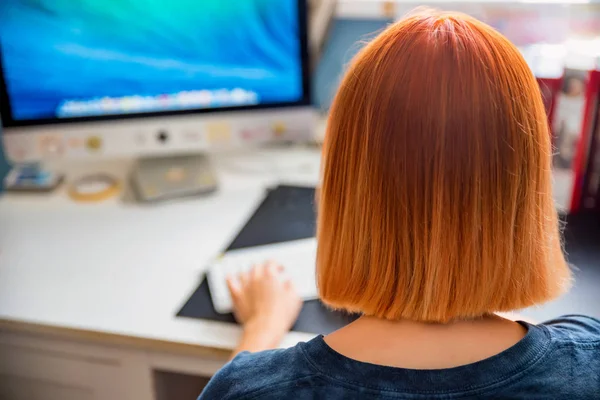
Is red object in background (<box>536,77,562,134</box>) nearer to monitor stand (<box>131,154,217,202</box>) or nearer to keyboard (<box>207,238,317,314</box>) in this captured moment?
keyboard (<box>207,238,317,314</box>)

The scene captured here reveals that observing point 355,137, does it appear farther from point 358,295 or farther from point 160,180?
point 160,180

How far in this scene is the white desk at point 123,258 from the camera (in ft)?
2.71

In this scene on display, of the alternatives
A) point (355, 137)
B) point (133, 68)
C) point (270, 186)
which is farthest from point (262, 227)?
point (355, 137)

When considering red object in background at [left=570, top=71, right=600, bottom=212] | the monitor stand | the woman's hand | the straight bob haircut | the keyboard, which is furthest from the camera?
the monitor stand

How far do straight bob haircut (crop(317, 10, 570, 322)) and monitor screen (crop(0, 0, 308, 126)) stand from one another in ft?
1.98

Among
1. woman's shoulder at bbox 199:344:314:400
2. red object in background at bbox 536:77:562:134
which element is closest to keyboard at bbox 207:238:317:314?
woman's shoulder at bbox 199:344:314:400

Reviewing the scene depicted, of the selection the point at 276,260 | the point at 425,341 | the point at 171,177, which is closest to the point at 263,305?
the point at 276,260

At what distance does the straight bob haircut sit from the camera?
0.52m

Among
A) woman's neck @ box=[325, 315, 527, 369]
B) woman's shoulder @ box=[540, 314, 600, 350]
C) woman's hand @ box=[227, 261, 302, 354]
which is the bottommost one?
woman's hand @ box=[227, 261, 302, 354]

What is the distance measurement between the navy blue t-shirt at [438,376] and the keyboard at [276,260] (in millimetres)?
274

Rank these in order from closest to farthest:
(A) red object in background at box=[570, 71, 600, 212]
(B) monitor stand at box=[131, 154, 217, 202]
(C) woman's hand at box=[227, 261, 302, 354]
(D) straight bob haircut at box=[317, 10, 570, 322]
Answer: (D) straight bob haircut at box=[317, 10, 570, 322]
(C) woman's hand at box=[227, 261, 302, 354]
(A) red object in background at box=[570, 71, 600, 212]
(B) monitor stand at box=[131, 154, 217, 202]

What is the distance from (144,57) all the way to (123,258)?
39 centimetres

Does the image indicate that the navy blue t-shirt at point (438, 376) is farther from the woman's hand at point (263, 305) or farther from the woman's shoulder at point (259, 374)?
the woman's hand at point (263, 305)

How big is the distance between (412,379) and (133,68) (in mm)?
839
